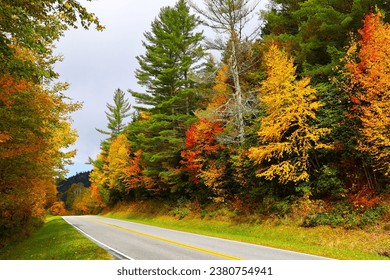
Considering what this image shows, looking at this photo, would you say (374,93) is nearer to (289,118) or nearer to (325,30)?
(289,118)

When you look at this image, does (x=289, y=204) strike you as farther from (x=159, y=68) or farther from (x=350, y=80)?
(x=159, y=68)

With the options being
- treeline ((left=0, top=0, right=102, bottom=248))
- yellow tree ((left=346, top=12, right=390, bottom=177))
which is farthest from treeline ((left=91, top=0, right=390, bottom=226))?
treeline ((left=0, top=0, right=102, bottom=248))

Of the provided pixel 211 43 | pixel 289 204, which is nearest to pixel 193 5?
pixel 211 43

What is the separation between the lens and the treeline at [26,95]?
25.1 feet

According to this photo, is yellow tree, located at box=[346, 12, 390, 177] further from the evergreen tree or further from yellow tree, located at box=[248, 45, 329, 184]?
the evergreen tree

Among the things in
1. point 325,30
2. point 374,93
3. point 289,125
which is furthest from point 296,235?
point 325,30

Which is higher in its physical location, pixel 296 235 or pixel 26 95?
pixel 26 95

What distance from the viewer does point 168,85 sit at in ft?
107

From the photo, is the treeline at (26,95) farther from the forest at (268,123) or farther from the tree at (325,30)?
the tree at (325,30)

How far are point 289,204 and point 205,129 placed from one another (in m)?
10.2

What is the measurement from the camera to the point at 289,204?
693 inches

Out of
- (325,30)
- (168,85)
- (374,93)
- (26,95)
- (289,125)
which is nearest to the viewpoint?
(26,95)

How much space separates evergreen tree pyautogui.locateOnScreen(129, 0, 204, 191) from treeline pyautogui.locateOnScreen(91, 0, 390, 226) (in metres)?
0.15

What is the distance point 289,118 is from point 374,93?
164 inches
